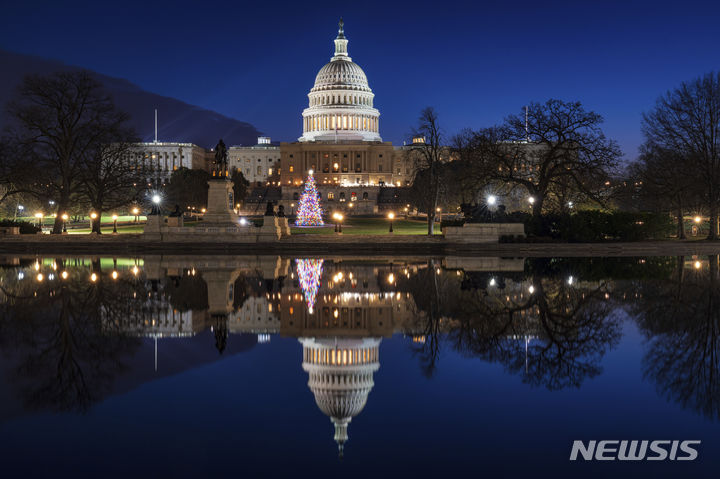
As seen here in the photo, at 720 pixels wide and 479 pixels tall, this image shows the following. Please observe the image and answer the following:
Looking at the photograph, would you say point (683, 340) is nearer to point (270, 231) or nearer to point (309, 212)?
point (270, 231)

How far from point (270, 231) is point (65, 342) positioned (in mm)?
33645

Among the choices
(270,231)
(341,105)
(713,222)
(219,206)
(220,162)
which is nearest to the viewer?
(270,231)

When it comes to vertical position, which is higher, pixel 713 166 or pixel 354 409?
pixel 713 166

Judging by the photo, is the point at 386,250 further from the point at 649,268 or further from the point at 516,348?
the point at 516,348

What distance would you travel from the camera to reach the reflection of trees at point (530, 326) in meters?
11.3

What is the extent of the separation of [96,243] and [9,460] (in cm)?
4121

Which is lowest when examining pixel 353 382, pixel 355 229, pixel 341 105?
pixel 353 382

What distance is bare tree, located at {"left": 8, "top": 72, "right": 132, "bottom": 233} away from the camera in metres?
56.1

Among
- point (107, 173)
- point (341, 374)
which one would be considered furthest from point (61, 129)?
point (341, 374)

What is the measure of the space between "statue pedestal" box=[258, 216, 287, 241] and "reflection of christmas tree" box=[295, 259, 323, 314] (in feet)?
32.1

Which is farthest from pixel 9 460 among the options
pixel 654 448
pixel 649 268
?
pixel 649 268

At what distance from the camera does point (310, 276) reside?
26.7 m

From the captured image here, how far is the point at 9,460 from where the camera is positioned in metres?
7.26

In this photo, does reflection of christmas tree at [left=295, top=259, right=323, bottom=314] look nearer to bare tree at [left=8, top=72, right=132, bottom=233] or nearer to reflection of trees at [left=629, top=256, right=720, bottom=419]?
reflection of trees at [left=629, top=256, right=720, bottom=419]
